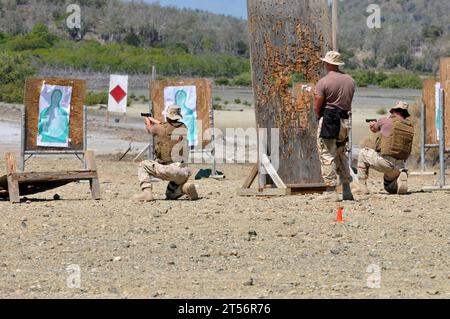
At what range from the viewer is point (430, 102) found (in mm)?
21844

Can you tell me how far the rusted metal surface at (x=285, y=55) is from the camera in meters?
17.4

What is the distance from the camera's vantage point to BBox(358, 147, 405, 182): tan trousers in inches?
692

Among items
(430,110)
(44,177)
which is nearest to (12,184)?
(44,177)

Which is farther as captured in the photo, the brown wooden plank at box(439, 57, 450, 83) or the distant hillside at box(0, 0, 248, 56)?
the distant hillside at box(0, 0, 248, 56)

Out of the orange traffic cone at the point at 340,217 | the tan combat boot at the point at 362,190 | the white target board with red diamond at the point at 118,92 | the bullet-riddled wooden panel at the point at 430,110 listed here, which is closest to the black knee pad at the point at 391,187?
the tan combat boot at the point at 362,190

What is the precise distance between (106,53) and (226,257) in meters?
88.2

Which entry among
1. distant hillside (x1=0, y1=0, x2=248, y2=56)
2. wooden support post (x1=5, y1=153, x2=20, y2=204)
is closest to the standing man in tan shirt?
wooden support post (x1=5, y1=153, x2=20, y2=204)

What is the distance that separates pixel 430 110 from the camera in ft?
71.3

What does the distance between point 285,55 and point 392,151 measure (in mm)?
1839

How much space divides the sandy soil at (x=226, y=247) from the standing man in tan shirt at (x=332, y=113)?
0.50 metres

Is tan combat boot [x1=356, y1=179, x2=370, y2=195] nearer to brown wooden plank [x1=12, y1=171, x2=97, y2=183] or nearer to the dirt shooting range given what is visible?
the dirt shooting range

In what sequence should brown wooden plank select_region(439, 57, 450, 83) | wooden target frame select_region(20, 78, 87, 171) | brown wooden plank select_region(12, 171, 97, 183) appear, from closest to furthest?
brown wooden plank select_region(12, 171, 97, 183) → brown wooden plank select_region(439, 57, 450, 83) → wooden target frame select_region(20, 78, 87, 171)

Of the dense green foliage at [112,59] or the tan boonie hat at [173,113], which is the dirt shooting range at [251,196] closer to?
the tan boonie hat at [173,113]

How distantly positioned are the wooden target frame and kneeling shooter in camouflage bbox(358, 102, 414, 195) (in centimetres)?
455
